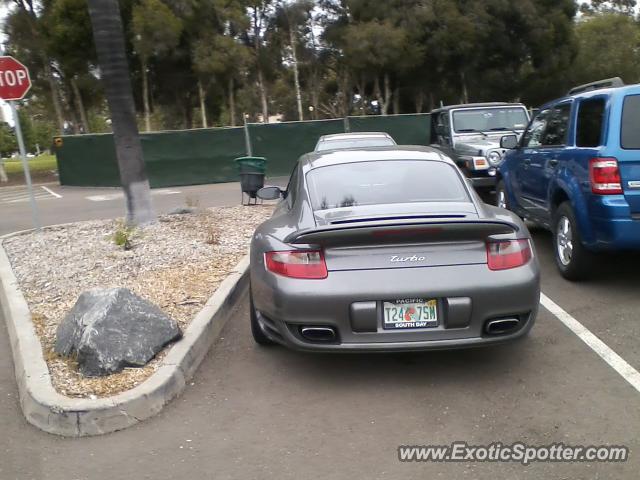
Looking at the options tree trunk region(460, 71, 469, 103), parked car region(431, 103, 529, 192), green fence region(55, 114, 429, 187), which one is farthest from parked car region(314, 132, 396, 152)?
tree trunk region(460, 71, 469, 103)

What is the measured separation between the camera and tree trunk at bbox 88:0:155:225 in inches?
354

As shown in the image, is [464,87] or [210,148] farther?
[464,87]

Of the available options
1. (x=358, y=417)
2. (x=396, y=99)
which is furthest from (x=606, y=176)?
(x=396, y=99)

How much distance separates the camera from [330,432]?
11.6 ft

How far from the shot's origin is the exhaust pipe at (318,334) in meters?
3.91

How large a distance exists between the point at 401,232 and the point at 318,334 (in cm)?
85

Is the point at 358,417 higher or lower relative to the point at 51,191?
higher

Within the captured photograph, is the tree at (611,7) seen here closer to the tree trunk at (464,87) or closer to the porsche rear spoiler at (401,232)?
the tree trunk at (464,87)

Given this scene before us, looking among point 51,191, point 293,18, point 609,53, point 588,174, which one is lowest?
point 51,191

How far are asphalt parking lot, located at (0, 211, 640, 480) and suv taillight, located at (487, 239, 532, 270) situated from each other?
80 centimetres

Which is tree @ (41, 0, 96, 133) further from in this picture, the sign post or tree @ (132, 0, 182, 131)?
the sign post

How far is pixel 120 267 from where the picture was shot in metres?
7.02

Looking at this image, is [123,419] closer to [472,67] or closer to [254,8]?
[254,8]

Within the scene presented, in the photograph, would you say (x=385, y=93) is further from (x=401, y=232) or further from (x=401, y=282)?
(x=401, y=282)
